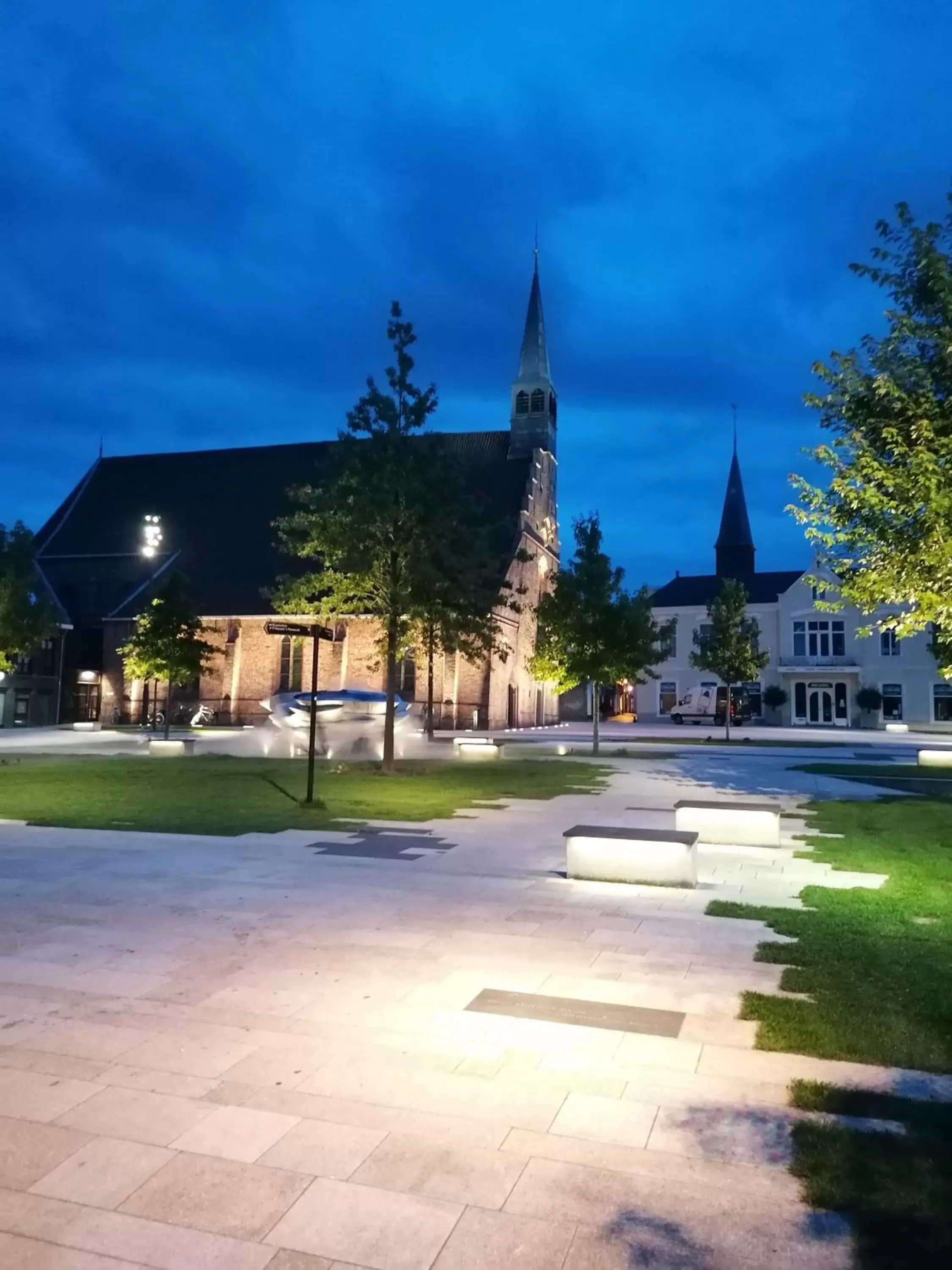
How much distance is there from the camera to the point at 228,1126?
395 centimetres

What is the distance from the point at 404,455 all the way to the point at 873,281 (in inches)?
419

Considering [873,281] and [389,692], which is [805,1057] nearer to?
[873,281]

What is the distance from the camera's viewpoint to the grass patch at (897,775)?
19312 mm

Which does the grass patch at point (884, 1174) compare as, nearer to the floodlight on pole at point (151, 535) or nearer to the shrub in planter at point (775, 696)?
the floodlight on pole at point (151, 535)

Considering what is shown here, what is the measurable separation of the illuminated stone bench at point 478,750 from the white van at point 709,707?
30.9 m

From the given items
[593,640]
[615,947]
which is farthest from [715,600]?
[615,947]

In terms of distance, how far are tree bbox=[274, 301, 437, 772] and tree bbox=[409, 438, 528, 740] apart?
25 centimetres

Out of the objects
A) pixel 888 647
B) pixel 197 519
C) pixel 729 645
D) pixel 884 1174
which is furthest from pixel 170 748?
pixel 888 647

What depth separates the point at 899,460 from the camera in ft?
40.3

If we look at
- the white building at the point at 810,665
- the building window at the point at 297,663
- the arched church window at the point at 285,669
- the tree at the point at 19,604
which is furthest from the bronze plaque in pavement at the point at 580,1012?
the white building at the point at 810,665

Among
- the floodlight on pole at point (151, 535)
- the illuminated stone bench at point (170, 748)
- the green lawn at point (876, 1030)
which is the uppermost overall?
the floodlight on pole at point (151, 535)

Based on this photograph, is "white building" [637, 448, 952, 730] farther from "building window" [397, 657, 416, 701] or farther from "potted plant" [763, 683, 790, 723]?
"building window" [397, 657, 416, 701]

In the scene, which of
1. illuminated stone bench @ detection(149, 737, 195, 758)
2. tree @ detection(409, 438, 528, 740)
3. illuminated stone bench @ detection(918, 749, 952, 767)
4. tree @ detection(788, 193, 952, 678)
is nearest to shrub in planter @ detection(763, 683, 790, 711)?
illuminated stone bench @ detection(918, 749, 952, 767)

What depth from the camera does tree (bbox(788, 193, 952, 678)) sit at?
37.2ft
